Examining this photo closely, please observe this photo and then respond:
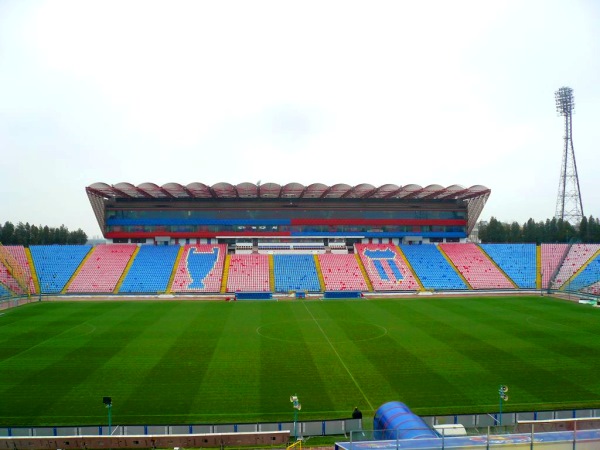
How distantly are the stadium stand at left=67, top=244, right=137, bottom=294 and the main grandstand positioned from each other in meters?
0.16

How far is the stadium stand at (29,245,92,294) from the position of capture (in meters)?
46.0

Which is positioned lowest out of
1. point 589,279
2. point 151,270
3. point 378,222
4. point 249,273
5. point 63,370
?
point 63,370

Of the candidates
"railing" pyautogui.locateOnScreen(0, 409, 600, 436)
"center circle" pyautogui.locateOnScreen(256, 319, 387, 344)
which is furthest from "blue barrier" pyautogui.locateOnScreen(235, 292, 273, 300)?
"railing" pyautogui.locateOnScreen(0, 409, 600, 436)

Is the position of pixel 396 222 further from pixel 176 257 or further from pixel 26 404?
pixel 26 404

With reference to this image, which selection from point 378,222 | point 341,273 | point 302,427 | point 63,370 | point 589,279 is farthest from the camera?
point 378,222

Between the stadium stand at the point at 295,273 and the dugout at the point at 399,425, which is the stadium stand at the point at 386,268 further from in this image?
the dugout at the point at 399,425

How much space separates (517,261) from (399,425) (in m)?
49.2

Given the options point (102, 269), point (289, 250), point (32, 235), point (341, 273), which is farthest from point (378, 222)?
point (32, 235)

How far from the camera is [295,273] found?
50.1 metres

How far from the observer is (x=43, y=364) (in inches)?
829

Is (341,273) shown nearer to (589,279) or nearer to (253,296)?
(253,296)

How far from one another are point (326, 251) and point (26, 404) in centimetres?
4260

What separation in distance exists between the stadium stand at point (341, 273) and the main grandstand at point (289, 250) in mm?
133

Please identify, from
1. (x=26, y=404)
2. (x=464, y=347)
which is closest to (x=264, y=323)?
(x=464, y=347)
